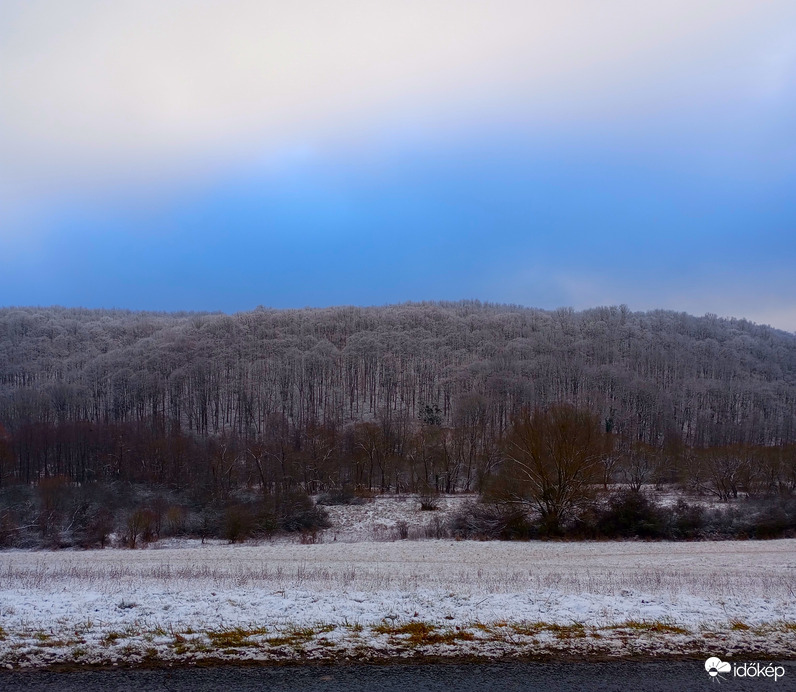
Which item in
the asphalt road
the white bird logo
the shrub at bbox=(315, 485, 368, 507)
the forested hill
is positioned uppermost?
the forested hill

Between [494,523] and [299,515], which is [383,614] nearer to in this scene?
[494,523]

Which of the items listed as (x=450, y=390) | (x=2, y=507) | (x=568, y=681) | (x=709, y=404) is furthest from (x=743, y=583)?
(x=709, y=404)

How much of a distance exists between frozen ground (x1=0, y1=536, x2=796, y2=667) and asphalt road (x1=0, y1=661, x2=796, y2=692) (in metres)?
0.44

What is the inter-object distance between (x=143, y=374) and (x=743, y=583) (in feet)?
496

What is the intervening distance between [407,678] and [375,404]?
13360 centimetres

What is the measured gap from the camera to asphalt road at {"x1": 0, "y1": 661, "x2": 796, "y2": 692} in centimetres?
784

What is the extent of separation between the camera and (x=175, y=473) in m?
67.9

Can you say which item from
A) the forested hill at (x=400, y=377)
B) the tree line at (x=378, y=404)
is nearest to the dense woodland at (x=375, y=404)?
the tree line at (x=378, y=404)

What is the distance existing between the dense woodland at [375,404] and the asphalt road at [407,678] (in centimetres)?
3157

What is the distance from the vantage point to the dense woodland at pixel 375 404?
60656 mm

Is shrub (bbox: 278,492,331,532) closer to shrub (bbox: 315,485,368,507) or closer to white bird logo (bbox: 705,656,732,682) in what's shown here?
shrub (bbox: 315,485,368,507)

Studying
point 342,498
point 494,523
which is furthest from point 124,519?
point 494,523

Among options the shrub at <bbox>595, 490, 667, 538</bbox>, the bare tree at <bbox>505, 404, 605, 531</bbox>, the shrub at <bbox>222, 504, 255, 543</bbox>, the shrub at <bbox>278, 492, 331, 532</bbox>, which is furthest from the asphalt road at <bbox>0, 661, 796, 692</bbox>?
the shrub at <bbox>278, 492, 331, 532</bbox>

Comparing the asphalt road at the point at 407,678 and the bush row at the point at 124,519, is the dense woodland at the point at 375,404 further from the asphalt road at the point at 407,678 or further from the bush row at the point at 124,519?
the asphalt road at the point at 407,678
